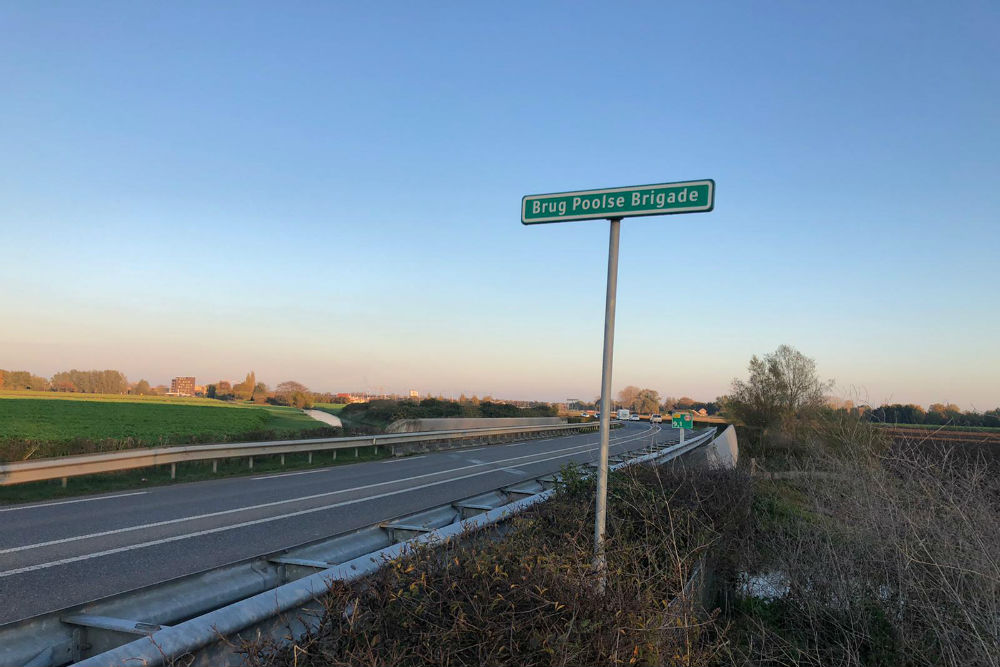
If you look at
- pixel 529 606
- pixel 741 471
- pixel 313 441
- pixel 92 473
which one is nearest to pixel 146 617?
pixel 529 606

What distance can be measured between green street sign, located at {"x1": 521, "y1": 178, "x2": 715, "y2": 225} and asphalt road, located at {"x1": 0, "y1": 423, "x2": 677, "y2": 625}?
4512 millimetres

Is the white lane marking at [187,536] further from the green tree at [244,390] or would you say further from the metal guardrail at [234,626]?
the green tree at [244,390]

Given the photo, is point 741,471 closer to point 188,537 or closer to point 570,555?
point 570,555

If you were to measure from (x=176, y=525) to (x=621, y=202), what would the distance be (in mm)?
8192

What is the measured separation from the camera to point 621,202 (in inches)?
173

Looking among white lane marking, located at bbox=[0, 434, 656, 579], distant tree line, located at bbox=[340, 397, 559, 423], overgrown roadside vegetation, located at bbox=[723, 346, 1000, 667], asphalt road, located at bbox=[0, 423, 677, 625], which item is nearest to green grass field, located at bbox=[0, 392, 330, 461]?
asphalt road, located at bbox=[0, 423, 677, 625]

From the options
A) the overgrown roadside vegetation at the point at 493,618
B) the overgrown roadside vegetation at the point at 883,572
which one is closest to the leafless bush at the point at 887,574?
the overgrown roadside vegetation at the point at 883,572

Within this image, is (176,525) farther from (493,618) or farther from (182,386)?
(182,386)

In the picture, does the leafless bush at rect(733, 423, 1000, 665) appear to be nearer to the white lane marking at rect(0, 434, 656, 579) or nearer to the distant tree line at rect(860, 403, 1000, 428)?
the distant tree line at rect(860, 403, 1000, 428)

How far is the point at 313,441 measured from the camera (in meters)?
18.7

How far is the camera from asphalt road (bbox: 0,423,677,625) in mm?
6277

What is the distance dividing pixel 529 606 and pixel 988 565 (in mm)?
4786

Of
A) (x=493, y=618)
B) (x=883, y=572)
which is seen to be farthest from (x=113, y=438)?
(x=883, y=572)

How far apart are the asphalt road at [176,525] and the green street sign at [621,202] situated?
4.51m
